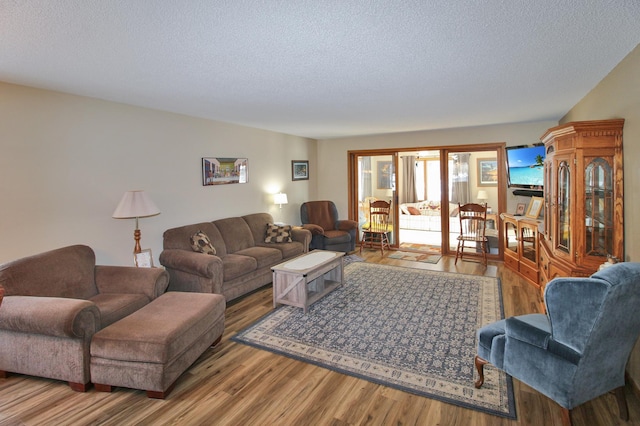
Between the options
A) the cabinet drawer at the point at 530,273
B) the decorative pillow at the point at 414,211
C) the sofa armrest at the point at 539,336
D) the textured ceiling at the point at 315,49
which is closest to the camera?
the textured ceiling at the point at 315,49

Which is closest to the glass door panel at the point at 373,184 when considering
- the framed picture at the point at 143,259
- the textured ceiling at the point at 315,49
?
the textured ceiling at the point at 315,49

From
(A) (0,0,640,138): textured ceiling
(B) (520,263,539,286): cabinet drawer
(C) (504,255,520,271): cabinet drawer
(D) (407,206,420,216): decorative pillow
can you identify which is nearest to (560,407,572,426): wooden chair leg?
(A) (0,0,640,138): textured ceiling

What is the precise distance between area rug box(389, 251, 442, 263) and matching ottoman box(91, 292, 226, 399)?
4.56 m

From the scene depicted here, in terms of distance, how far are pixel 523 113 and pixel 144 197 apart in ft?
16.6

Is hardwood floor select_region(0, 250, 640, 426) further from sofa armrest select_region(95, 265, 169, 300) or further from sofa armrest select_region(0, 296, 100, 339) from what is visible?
sofa armrest select_region(95, 265, 169, 300)

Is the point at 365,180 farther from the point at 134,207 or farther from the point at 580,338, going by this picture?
the point at 580,338

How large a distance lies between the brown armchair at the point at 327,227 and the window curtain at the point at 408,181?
10.8 ft

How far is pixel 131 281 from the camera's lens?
322 cm

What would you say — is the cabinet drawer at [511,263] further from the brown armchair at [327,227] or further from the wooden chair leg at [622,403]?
the wooden chair leg at [622,403]

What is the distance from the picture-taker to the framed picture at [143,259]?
381 centimetres

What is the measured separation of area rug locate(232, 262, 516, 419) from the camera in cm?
254

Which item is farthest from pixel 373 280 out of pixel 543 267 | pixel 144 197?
pixel 144 197

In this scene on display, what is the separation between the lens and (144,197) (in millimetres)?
3693

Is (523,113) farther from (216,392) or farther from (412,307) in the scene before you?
(216,392)
